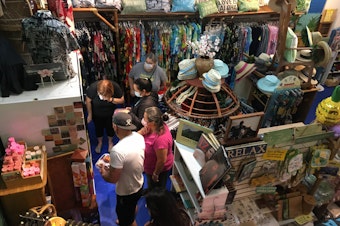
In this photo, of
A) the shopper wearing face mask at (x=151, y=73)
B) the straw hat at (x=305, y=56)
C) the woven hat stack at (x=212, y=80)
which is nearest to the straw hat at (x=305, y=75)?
the straw hat at (x=305, y=56)

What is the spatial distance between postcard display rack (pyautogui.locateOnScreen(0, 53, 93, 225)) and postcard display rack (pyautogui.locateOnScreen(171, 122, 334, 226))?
1.04 meters

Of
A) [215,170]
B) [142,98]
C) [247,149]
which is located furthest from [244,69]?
[215,170]

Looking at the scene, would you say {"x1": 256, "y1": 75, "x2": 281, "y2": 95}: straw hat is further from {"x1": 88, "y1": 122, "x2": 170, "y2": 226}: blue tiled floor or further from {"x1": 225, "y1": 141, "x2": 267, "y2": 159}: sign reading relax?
{"x1": 88, "y1": 122, "x2": 170, "y2": 226}: blue tiled floor

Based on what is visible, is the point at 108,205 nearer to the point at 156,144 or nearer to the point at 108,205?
the point at 108,205

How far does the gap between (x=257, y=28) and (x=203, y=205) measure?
4523 millimetres

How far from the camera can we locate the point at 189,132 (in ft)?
8.50

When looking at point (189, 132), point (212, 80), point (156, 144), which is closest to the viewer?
point (189, 132)

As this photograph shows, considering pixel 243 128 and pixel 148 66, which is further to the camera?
pixel 148 66

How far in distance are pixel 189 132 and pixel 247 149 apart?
549mm

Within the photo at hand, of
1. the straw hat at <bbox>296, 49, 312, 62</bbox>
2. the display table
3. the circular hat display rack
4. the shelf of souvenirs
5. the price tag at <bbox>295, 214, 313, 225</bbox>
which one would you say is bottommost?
the price tag at <bbox>295, 214, 313, 225</bbox>

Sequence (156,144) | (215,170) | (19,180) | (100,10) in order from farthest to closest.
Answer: (100,10)
(156,144)
(19,180)
(215,170)

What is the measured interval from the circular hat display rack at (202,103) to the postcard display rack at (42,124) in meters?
1.37

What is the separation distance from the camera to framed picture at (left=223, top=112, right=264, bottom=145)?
2.26m

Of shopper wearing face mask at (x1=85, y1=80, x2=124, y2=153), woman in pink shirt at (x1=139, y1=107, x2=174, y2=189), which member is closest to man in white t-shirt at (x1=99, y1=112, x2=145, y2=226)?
woman in pink shirt at (x1=139, y1=107, x2=174, y2=189)
